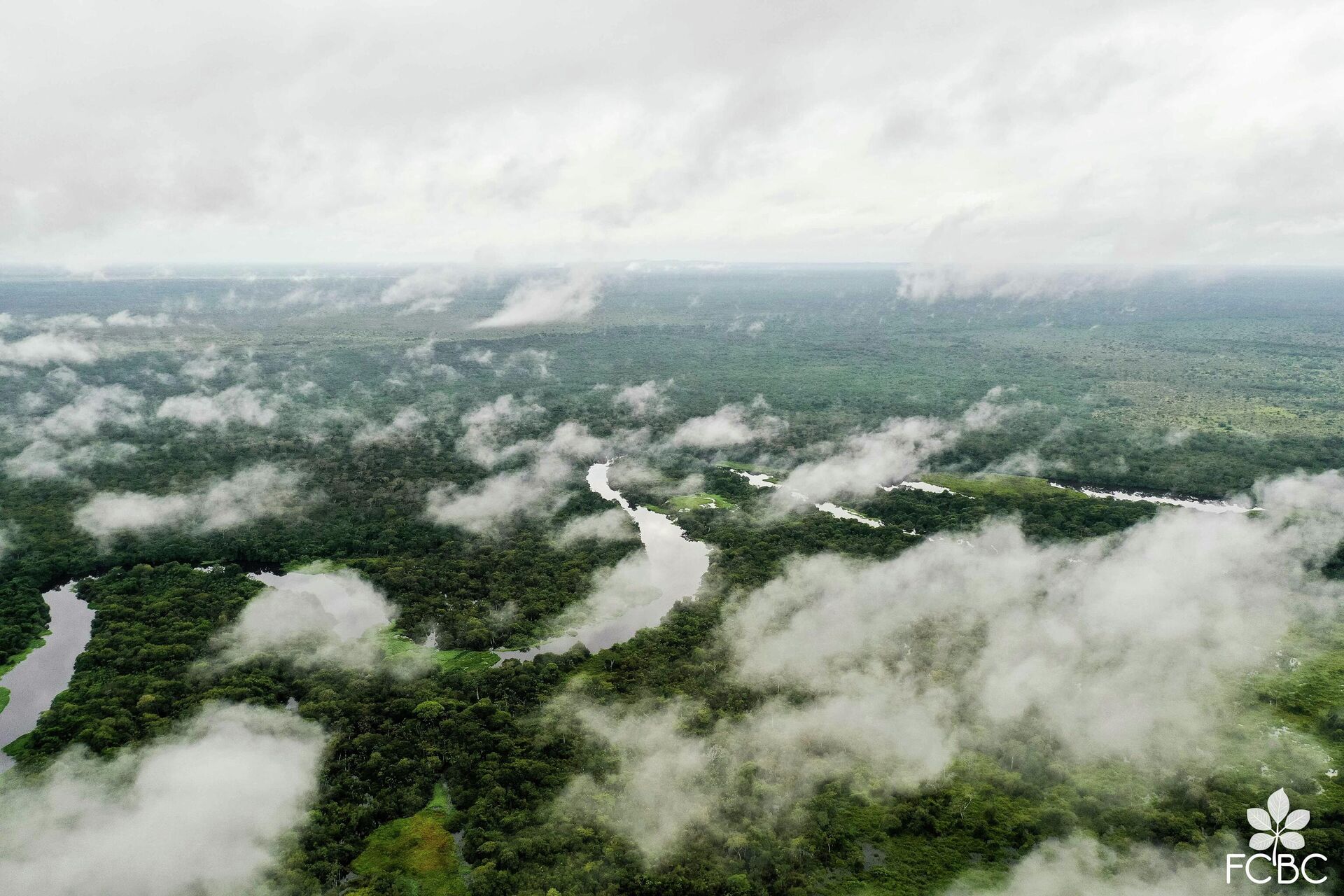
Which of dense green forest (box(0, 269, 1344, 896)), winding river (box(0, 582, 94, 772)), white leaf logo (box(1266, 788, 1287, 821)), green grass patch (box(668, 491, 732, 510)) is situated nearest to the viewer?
white leaf logo (box(1266, 788, 1287, 821))

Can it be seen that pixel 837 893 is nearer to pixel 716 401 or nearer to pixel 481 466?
pixel 481 466

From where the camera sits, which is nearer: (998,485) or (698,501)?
(698,501)

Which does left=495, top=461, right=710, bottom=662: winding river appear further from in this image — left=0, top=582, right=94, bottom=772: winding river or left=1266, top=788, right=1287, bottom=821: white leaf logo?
left=1266, top=788, right=1287, bottom=821: white leaf logo

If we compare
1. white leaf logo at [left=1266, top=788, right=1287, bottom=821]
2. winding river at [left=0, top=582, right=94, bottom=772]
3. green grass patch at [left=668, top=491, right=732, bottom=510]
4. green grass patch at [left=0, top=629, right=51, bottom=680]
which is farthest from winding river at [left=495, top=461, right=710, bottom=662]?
white leaf logo at [left=1266, top=788, right=1287, bottom=821]

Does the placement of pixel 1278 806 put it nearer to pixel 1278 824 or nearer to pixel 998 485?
pixel 1278 824

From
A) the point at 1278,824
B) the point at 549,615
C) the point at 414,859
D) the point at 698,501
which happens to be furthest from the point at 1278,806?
the point at 698,501
